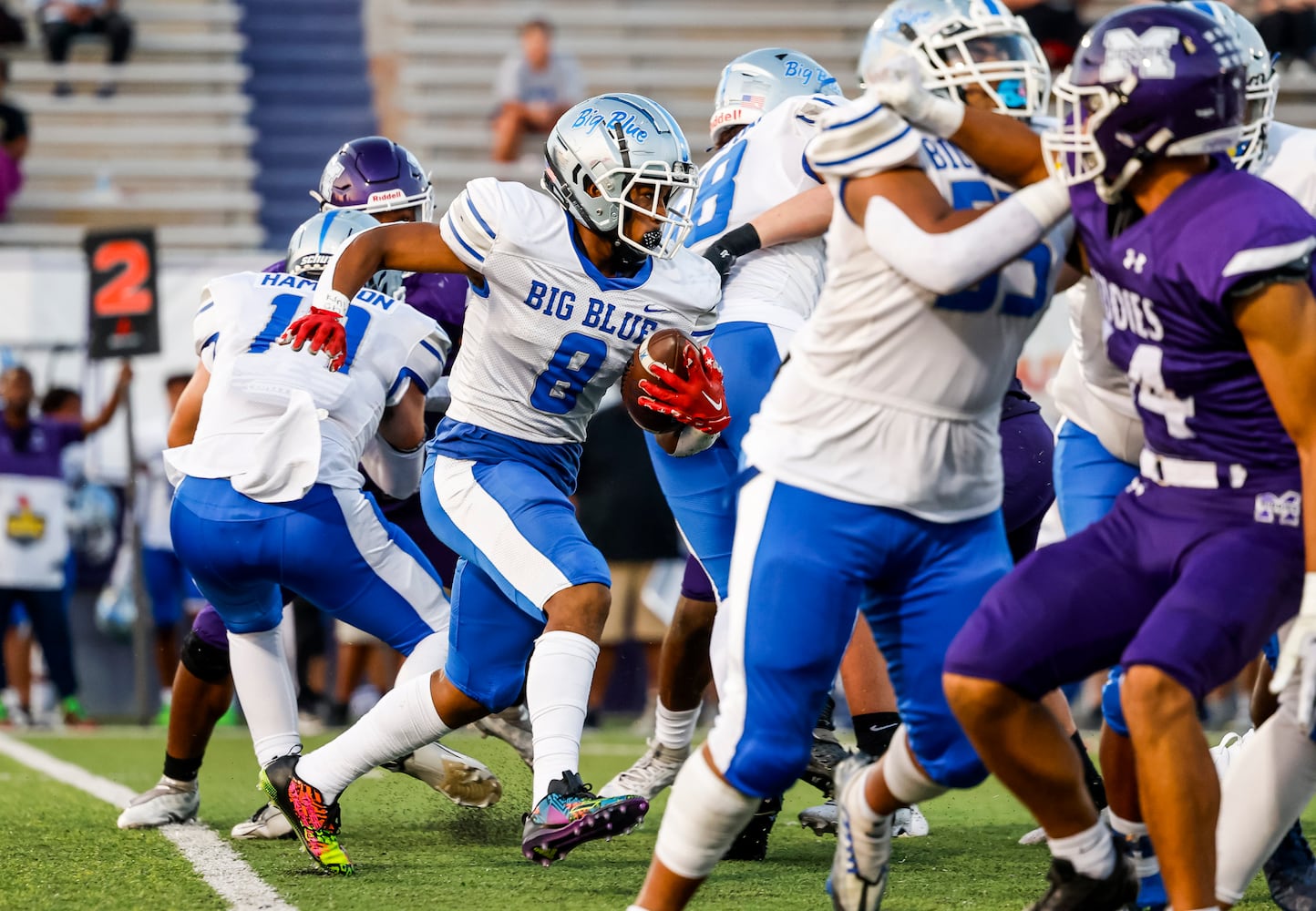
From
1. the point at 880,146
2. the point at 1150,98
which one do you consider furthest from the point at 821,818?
the point at 1150,98

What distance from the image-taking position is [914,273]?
2783mm

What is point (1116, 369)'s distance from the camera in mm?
3592

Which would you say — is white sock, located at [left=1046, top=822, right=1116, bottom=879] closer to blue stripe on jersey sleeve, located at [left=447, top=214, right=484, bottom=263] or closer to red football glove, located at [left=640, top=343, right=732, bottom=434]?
red football glove, located at [left=640, top=343, right=732, bottom=434]

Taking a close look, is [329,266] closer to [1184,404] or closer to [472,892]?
[472,892]

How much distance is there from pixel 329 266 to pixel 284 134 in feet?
32.6

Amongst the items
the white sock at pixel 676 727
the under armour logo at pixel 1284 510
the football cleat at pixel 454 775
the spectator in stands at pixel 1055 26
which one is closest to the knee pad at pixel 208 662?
the football cleat at pixel 454 775

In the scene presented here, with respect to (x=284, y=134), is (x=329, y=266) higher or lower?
higher

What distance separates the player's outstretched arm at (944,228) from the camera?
274 centimetres

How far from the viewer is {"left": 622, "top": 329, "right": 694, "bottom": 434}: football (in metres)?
3.82

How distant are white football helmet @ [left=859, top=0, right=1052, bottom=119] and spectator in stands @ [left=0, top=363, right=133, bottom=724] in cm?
632

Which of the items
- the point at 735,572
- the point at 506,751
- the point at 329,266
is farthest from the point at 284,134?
the point at 735,572

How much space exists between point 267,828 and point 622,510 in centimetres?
439

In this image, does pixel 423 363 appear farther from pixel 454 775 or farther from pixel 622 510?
pixel 622 510

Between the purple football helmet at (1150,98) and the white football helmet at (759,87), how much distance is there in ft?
6.91
